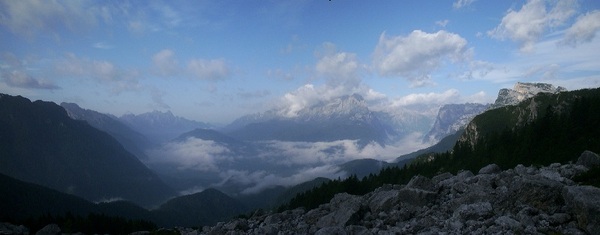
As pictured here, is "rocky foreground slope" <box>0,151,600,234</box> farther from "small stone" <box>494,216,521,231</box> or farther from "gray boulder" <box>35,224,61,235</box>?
"gray boulder" <box>35,224,61,235</box>

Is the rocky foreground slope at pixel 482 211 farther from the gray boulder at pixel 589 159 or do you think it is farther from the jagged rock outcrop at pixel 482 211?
the gray boulder at pixel 589 159

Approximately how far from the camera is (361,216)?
3581 cm

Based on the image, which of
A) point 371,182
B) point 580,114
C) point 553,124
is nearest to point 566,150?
point 553,124

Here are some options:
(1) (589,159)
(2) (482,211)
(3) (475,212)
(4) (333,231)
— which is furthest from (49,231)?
(1) (589,159)

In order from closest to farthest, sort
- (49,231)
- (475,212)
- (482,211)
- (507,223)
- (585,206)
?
(585,206) → (507,223) → (482,211) → (475,212) → (49,231)

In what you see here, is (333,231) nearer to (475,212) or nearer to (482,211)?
(475,212)

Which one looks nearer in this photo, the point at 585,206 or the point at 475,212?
the point at 585,206

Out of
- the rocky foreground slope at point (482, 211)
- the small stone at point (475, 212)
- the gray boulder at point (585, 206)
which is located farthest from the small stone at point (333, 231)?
the gray boulder at point (585, 206)


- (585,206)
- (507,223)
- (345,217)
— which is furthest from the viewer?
(345,217)

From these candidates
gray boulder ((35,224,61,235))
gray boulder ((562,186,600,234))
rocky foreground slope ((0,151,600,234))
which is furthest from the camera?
gray boulder ((35,224,61,235))

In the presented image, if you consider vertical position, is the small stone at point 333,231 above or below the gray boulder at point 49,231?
below

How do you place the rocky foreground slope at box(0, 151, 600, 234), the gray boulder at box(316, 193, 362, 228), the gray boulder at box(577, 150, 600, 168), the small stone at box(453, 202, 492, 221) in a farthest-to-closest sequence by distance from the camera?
the gray boulder at box(577, 150, 600, 168)
the gray boulder at box(316, 193, 362, 228)
the small stone at box(453, 202, 492, 221)
the rocky foreground slope at box(0, 151, 600, 234)

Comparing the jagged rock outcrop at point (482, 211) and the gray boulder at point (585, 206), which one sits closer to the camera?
the gray boulder at point (585, 206)

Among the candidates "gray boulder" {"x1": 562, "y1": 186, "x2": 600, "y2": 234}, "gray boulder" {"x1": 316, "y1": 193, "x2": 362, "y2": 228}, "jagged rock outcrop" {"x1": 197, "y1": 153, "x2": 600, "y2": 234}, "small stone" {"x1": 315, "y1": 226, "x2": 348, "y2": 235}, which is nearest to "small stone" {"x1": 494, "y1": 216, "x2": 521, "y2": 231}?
"jagged rock outcrop" {"x1": 197, "y1": 153, "x2": 600, "y2": 234}
